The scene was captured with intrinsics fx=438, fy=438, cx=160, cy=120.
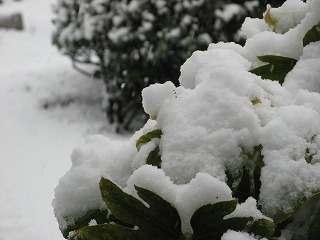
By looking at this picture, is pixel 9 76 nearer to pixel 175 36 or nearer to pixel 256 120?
pixel 175 36

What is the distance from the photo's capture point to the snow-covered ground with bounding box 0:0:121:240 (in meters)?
3.80

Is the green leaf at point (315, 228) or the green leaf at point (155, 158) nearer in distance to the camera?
the green leaf at point (315, 228)

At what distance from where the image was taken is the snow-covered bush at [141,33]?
4.84 m

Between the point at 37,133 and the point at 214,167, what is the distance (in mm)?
5043

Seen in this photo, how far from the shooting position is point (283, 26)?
2.99 feet

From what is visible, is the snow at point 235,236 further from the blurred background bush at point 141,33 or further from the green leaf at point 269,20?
the blurred background bush at point 141,33

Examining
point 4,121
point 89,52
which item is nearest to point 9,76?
point 4,121

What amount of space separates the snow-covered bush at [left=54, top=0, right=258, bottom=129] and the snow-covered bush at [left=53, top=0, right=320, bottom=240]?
410cm

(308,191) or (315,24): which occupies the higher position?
(315,24)

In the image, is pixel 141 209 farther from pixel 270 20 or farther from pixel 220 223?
pixel 270 20

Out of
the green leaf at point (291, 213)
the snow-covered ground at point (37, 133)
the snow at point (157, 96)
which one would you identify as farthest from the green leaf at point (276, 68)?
the snow-covered ground at point (37, 133)

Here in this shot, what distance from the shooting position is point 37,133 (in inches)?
213

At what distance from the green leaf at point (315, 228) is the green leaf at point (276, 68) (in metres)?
0.33

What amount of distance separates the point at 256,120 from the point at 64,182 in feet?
1.08
